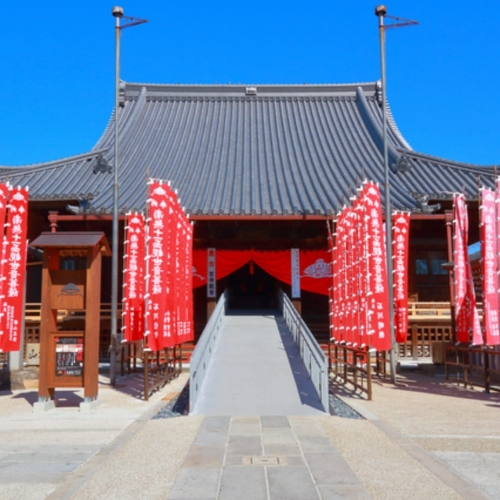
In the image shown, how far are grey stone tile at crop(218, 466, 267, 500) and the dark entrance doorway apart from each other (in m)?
16.6

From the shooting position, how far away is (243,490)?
4480 millimetres

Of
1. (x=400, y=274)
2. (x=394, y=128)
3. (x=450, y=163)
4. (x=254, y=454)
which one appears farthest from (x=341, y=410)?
(x=394, y=128)

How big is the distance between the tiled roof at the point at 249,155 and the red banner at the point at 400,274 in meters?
1.82

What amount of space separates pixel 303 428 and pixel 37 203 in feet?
39.9

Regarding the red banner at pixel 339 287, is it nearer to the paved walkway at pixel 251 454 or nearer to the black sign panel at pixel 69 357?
the paved walkway at pixel 251 454

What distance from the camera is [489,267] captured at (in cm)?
1003

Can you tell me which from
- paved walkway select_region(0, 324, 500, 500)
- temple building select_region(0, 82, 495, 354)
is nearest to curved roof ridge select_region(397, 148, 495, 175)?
temple building select_region(0, 82, 495, 354)

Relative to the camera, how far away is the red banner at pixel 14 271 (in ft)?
35.1

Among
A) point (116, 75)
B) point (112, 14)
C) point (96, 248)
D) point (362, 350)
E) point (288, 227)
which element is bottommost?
point (362, 350)

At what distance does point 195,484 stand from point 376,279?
22.2 ft

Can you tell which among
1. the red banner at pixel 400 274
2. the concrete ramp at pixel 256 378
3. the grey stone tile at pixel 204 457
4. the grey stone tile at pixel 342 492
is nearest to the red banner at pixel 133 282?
the concrete ramp at pixel 256 378

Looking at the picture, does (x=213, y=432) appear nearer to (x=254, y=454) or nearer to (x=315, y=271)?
(x=254, y=454)

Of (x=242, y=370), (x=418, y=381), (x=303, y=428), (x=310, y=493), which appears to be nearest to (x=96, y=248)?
(x=242, y=370)

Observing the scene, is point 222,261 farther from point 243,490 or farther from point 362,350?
point 243,490
